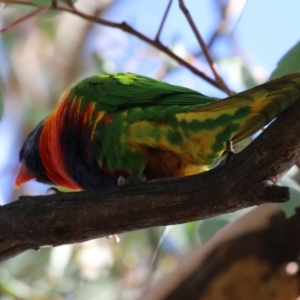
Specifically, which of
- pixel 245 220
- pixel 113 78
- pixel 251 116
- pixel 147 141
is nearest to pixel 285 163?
pixel 251 116

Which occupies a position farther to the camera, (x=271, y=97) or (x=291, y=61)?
(x=291, y=61)

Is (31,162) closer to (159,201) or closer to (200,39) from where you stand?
(200,39)

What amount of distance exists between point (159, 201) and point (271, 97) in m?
0.28

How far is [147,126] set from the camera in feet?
4.32

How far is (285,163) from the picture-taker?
1.00 meters

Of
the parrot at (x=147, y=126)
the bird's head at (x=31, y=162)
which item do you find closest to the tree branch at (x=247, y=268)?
the parrot at (x=147, y=126)

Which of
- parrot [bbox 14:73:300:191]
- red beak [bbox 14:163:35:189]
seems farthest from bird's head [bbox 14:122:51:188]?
parrot [bbox 14:73:300:191]

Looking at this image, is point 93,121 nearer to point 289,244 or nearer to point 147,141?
point 147,141

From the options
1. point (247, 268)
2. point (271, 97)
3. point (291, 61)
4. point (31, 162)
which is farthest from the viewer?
point (31, 162)

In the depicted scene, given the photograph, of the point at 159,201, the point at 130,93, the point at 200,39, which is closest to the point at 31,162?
the point at 130,93

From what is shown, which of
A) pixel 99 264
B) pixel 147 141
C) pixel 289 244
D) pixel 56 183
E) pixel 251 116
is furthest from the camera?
pixel 99 264

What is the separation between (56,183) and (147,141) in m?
0.60

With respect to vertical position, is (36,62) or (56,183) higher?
(36,62)

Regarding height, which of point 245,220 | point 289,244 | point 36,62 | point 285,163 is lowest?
point 285,163
